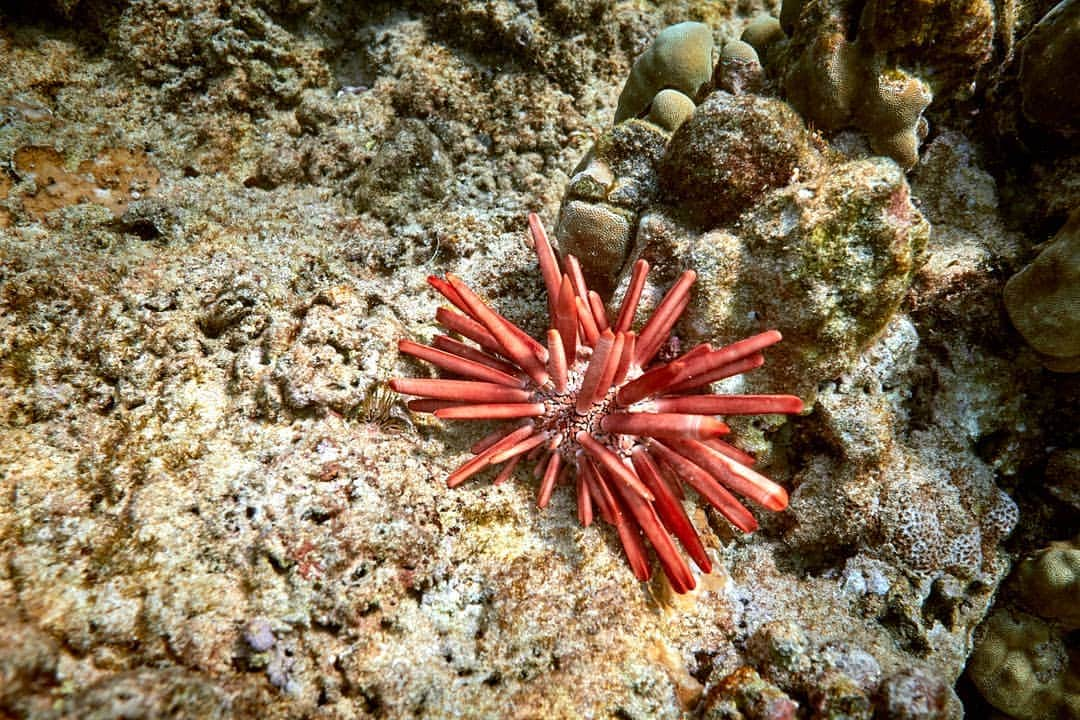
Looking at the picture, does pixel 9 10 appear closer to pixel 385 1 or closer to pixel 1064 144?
pixel 385 1

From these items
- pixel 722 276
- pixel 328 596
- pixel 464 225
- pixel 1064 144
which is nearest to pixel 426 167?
pixel 464 225

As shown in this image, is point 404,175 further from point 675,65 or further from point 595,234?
point 675,65

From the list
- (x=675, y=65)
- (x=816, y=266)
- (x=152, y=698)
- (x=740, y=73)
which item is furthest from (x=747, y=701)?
(x=675, y=65)

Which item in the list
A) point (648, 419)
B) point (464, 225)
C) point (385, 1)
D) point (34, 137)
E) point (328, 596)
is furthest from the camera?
point (385, 1)

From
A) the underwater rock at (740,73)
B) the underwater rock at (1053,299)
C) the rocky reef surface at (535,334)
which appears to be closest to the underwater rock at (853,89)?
the rocky reef surface at (535,334)

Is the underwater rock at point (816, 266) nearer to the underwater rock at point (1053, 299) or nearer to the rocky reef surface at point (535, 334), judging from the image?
the rocky reef surface at point (535, 334)

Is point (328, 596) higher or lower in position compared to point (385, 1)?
lower
